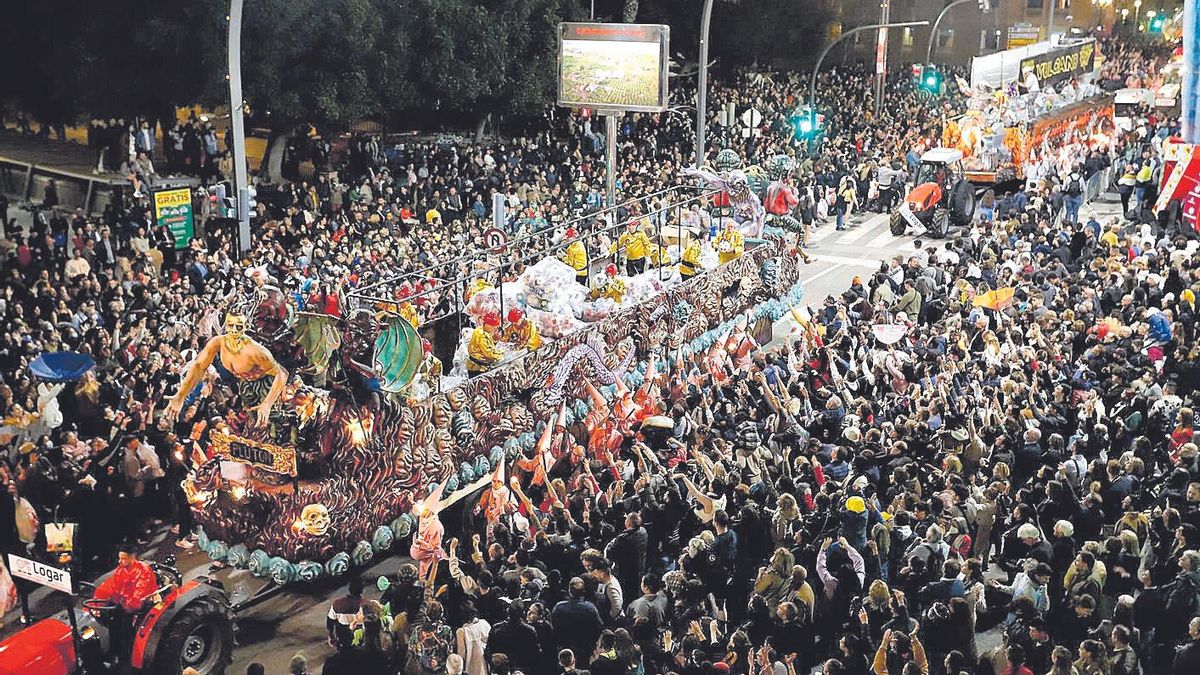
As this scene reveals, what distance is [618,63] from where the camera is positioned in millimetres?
22953

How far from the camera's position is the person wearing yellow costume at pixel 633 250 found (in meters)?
18.2

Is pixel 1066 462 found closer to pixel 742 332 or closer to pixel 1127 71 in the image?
pixel 742 332

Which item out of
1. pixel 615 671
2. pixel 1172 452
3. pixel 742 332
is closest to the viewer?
pixel 615 671

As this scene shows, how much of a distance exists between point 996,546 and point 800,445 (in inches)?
91.3

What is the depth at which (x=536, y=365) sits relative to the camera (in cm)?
1458

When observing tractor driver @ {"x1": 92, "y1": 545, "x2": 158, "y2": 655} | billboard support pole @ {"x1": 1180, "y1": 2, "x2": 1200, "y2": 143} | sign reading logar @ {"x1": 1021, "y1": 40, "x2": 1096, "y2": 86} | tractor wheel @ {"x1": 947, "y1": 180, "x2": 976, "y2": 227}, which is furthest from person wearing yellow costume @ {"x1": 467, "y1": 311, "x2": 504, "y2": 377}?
sign reading logar @ {"x1": 1021, "y1": 40, "x2": 1096, "y2": 86}

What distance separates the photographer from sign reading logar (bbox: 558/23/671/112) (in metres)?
22.8

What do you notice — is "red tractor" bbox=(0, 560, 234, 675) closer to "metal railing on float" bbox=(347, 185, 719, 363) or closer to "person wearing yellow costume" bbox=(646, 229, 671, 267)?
"metal railing on float" bbox=(347, 185, 719, 363)

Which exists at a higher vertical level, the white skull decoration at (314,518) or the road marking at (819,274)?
the white skull decoration at (314,518)

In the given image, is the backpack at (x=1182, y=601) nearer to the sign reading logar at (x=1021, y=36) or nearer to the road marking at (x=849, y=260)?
the road marking at (x=849, y=260)

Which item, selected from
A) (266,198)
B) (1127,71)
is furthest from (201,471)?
(1127,71)

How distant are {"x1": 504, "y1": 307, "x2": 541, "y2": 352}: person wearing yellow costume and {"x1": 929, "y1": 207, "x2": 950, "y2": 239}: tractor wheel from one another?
17454 millimetres

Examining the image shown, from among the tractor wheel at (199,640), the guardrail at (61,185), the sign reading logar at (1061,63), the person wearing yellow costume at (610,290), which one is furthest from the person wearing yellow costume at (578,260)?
the sign reading logar at (1061,63)

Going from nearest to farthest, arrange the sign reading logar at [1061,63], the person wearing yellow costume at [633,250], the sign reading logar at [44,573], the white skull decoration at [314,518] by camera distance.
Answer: the sign reading logar at [44,573] → the white skull decoration at [314,518] → the person wearing yellow costume at [633,250] → the sign reading logar at [1061,63]
